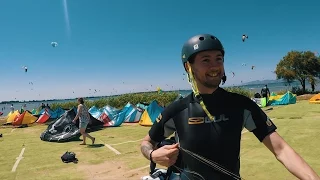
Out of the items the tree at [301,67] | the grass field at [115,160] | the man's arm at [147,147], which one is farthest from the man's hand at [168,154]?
the tree at [301,67]

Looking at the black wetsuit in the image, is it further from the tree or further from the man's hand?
the tree

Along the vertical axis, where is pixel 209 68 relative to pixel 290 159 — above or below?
above

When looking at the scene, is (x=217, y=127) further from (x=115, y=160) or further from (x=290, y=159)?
(x=115, y=160)

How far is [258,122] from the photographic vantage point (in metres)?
2.45

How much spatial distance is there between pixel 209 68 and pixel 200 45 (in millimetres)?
246

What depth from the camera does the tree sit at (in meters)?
41.8

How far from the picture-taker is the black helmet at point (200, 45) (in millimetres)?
2498

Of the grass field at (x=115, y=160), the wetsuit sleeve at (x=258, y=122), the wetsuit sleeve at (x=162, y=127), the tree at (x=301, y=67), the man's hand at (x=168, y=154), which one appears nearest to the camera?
the man's hand at (x=168, y=154)

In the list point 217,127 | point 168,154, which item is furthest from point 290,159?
point 168,154

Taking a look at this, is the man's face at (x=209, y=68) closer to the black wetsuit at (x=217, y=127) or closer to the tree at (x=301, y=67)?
the black wetsuit at (x=217, y=127)

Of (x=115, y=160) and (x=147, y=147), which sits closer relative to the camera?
(x=147, y=147)

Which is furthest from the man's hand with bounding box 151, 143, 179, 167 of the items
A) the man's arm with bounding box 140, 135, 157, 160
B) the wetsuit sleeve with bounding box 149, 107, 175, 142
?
the wetsuit sleeve with bounding box 149, 107, 175, 142

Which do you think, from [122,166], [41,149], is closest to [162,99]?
[41,149]

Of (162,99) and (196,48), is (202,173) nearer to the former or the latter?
(196,48)
